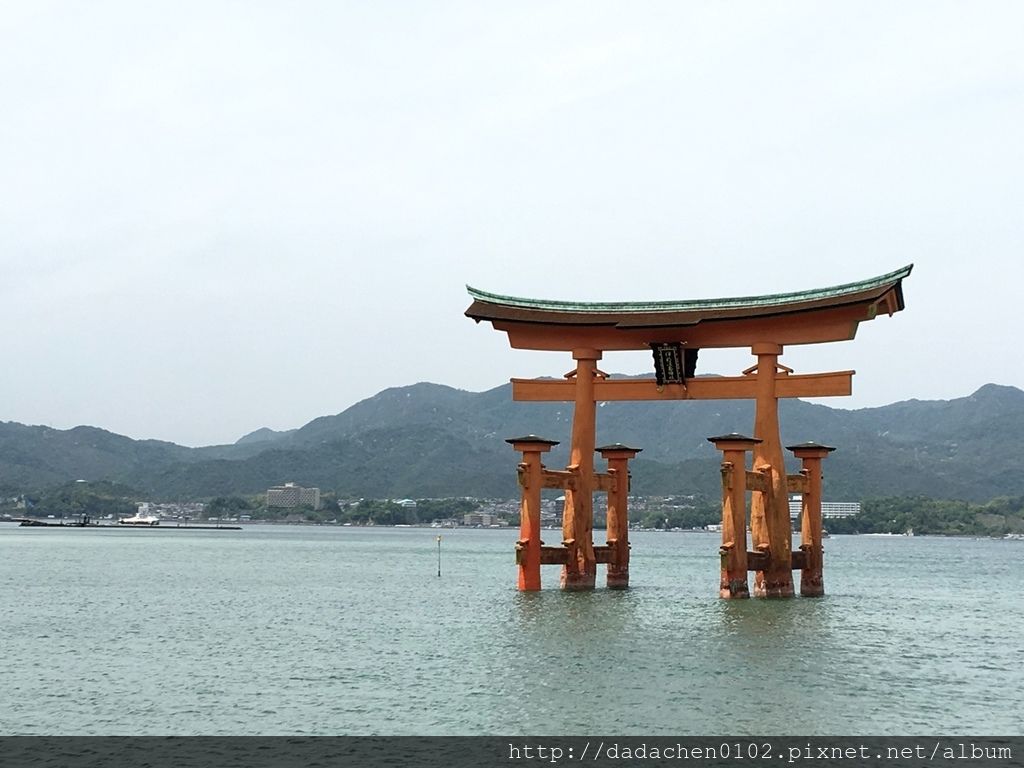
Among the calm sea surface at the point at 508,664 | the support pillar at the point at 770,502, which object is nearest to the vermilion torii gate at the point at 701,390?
the support pillar at the point at 770,502

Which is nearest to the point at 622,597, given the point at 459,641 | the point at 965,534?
the point at 459,641

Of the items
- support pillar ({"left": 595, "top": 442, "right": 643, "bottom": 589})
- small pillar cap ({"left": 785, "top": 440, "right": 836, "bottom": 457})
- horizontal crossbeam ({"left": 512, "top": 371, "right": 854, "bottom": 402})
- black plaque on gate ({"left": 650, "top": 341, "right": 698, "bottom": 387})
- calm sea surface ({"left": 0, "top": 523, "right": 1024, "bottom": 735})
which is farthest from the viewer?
support pillar ({"left": 595, "top": 442, "right": 643, "bottom": 589})

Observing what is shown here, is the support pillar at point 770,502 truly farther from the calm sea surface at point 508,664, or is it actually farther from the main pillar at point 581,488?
the main pillar at point 581,488

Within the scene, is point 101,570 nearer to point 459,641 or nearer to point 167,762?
point 459,641

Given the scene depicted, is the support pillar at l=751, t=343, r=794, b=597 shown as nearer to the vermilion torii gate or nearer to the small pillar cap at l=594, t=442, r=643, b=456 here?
the vermilion torii gate

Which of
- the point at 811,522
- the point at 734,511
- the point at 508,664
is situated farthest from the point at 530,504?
the point at 508,664

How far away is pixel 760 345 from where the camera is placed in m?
33.6

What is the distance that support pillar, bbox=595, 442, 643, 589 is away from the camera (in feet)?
124

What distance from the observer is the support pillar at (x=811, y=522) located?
35.5 metres

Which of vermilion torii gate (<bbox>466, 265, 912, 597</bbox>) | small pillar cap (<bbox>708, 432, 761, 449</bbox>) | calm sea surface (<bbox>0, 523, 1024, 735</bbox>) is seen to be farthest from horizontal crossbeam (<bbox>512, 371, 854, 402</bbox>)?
calm sea surface (<bbox>0, 523, 1024, 735</bbox>)

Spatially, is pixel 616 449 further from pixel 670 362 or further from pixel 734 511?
pixel 734 511

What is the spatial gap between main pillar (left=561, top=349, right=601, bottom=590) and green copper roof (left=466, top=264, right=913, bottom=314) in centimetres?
140

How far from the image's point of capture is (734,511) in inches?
1213

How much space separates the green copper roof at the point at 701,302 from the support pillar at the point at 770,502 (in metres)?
1.32
